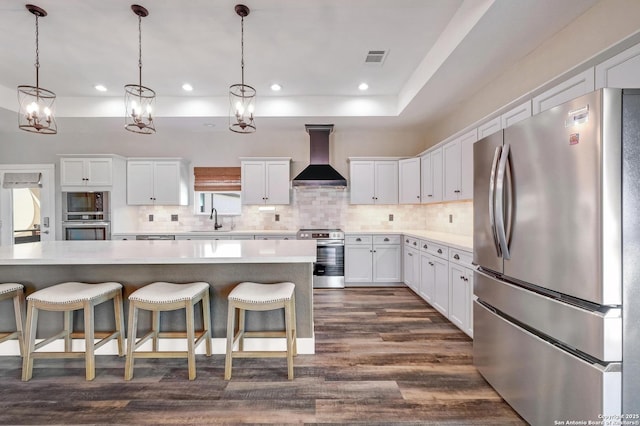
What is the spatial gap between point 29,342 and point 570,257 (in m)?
3.46

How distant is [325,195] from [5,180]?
5.56 metres

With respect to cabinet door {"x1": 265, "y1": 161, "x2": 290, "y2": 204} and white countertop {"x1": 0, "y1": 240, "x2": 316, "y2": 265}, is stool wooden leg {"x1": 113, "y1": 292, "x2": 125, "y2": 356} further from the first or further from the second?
cabinet door {"x1": 265, "y1": 161, "x2": 290, "y2": 204}

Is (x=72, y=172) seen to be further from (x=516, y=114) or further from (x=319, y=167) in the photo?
(x=516, y=114)

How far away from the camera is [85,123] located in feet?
15.6

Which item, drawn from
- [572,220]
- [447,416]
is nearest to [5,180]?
[447,416]

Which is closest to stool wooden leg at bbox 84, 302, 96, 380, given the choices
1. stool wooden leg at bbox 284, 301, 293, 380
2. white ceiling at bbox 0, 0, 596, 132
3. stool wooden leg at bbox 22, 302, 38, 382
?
stool wooden leg at bbox 22, 302, 38, 382

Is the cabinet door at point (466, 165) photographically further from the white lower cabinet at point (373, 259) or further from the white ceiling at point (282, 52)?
the white lower cabinet at point (373, 259)

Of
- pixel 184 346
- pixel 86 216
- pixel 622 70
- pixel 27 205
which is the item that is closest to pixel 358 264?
pixel 184 346

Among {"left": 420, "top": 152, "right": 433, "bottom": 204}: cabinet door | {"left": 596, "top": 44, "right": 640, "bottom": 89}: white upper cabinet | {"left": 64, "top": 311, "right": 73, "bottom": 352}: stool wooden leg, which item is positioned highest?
{"left": 596, "top": 44, "right": 640, "bottom": 89}: white upper cabinet

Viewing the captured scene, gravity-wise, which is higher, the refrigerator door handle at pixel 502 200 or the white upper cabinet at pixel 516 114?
the white upper cabinet at pixel 516 114

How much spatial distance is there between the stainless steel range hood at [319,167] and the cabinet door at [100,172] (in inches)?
116

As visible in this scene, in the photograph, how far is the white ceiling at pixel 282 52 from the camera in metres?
2.54

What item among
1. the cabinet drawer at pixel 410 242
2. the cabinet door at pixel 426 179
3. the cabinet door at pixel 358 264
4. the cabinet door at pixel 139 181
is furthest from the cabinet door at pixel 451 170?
the cabinet door at pixel 139 181

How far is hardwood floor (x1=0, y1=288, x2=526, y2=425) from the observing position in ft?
6.12
